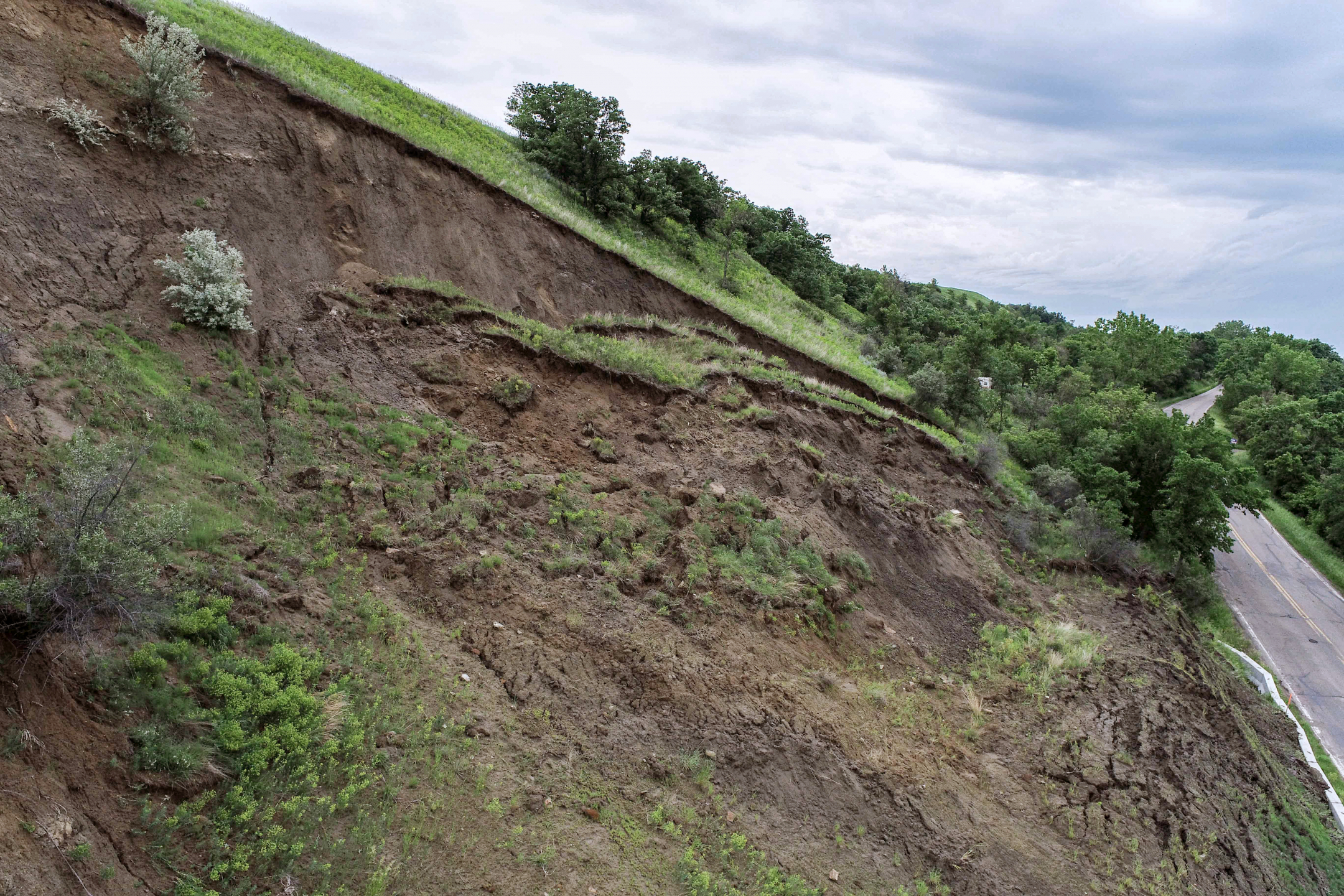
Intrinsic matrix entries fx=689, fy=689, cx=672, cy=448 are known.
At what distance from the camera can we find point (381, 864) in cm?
454

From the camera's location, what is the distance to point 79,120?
A: 8531 mm

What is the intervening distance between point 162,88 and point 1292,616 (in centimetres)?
3063

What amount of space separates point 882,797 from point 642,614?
318cm

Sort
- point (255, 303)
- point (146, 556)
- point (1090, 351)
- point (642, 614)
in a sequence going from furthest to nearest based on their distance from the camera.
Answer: point (1090, 351), point (255, 303), point (642, 614), point (146, 556)

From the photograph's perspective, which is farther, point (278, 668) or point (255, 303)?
point (255, 303)

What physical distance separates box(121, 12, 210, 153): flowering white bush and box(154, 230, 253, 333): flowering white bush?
76.9 inches

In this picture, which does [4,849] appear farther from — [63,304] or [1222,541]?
[1222,541]

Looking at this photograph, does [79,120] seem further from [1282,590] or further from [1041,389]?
[1041,389]

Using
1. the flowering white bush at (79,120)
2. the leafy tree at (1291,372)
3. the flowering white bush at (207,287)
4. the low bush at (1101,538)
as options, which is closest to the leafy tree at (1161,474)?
the low bush at (1101,538)

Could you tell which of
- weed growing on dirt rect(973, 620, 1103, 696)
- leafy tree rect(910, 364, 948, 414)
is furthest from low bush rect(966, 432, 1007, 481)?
weed growing on dirt rect(973, 620, 1103, 696)

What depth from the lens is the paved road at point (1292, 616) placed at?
54.9ft

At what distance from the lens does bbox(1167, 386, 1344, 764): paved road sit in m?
16.7

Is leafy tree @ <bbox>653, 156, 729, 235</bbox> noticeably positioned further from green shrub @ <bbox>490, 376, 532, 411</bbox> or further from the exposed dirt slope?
green shrub @ <bbox>490, 376, 532, 411</bbox>

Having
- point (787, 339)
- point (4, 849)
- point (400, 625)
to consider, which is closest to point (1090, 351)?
point (787, 339)
